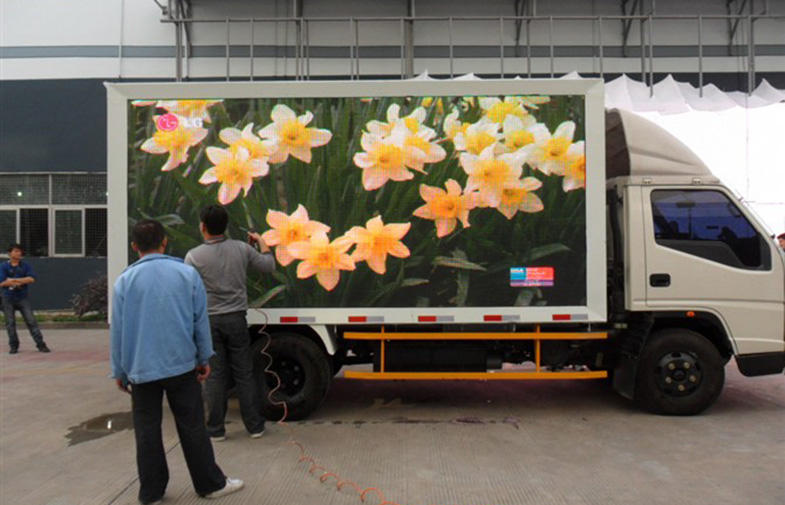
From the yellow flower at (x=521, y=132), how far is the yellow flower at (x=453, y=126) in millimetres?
387

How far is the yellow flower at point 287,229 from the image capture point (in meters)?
5.47

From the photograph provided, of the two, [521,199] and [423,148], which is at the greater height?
[423,148]

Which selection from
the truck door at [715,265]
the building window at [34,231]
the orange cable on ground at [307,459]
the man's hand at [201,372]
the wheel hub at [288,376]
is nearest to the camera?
the man's hand at [201,372]

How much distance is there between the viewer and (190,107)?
5527mm

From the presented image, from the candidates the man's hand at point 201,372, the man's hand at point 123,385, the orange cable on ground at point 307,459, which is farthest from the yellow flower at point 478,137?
the man's hand at point 123,385

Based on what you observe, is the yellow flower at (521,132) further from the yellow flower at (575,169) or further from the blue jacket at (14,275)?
the blue jacket at (14,275)

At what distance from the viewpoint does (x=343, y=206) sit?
5469mm

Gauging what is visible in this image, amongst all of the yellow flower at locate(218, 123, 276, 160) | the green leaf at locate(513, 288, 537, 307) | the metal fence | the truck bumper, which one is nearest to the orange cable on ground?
the yellow flower at locate(218, 123, 276, 160)

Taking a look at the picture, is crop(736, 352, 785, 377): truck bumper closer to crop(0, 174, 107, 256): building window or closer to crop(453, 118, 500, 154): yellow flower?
crop(453, 118, 500, 154): yellow flower

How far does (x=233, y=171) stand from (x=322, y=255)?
1.17 meters

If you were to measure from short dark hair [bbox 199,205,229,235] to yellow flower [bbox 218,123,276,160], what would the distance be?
70cm

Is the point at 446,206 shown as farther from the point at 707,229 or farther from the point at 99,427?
the point at 99,427

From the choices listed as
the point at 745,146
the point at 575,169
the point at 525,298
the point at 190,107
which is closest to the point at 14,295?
the point at 190,107

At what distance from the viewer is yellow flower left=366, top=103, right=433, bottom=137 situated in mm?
5457
